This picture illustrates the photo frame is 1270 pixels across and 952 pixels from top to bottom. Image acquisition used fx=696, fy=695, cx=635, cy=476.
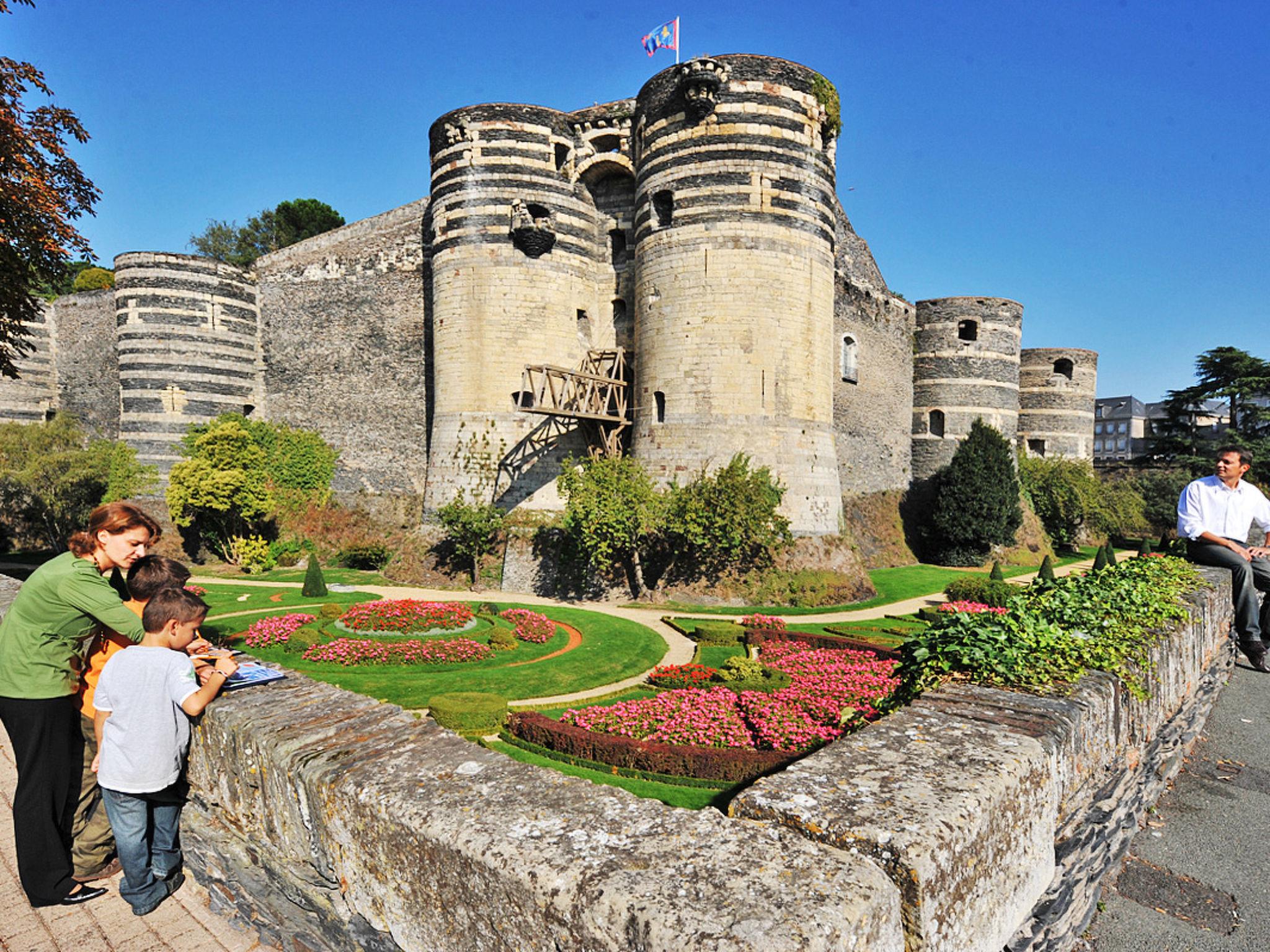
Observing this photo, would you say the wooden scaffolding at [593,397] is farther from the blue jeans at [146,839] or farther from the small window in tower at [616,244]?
the blue jeans at [146,839]

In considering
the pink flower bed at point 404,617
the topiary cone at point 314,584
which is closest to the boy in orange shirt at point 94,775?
the pink flower bed at point 404,617

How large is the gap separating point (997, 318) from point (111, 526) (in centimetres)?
3464

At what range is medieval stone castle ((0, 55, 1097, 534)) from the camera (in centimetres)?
1945

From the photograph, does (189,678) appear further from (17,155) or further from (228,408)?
(228,408)

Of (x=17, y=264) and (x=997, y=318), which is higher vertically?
(x=997, y=318)

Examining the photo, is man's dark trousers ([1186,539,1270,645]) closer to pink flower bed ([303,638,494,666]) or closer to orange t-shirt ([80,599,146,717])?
orange t-shirt ([80,599,146,717])

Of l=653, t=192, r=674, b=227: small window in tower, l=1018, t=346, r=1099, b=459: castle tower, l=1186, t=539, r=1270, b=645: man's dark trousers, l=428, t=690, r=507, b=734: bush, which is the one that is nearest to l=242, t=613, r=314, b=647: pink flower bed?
l=428, t=690, r=507, b=734: bush

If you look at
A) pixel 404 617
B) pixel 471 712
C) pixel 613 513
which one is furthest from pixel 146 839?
pixel 613 513

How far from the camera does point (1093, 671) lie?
14.2 ft

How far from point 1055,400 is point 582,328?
26147mm

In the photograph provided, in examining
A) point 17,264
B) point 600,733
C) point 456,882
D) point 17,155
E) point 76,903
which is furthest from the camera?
point 17,264

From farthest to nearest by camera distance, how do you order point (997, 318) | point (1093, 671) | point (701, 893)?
point (997, 318), point (1093, 671), point (701, 893)

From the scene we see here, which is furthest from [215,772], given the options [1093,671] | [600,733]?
[600,733]

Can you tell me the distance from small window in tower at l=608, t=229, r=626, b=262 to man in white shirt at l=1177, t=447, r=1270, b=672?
19.0m
